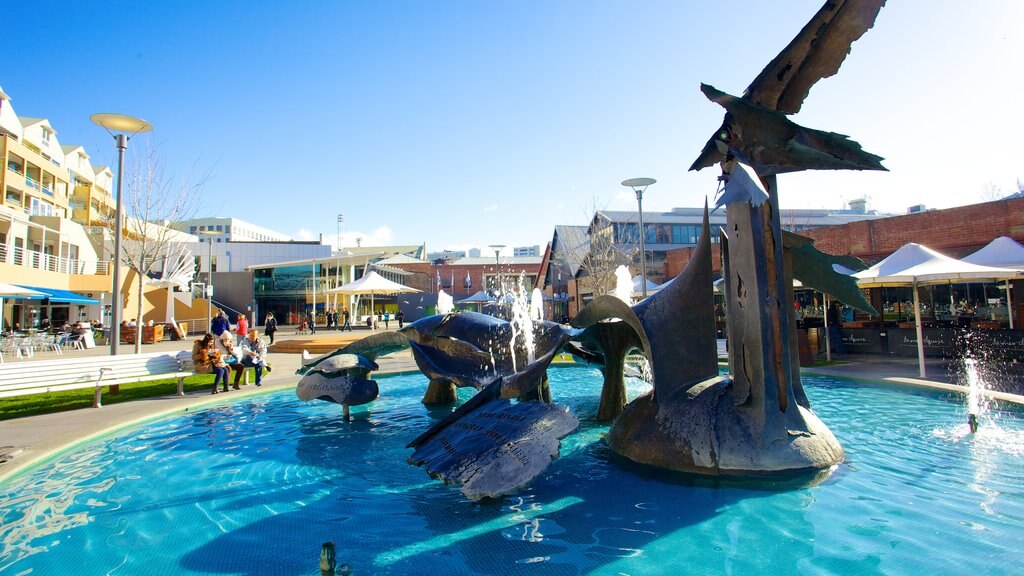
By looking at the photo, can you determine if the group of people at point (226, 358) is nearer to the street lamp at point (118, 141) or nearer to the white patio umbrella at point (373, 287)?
the street lamp at point (118, 141)

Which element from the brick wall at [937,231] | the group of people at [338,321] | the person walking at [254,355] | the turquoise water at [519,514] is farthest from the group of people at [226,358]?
the group of people at [338,321]

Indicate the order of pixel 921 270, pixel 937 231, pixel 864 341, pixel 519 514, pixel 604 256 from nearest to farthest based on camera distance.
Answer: pixel 519 514 → pixel 921 270 → pixel 864 341 → pixel 937 231 → pixel 604 256

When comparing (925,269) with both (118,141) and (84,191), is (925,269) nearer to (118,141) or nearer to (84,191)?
(118,141)

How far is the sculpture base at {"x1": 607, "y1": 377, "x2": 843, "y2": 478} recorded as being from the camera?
4859 mm

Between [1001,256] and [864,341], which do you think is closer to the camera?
[1001,256]

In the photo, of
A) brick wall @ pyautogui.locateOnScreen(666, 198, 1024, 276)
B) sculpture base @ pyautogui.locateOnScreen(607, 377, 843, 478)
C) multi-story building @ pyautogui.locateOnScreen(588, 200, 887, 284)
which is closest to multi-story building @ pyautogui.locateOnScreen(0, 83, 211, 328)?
sculpture base @ pyautogui.locateOnScreen(607, 377, 843, 478)

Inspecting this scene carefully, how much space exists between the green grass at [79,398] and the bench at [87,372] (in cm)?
30

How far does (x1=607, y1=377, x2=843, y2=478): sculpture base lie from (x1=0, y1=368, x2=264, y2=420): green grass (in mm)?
9475

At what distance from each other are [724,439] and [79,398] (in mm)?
11493

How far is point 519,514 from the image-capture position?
169 inches

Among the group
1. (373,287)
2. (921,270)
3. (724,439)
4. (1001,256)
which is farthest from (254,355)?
(1001,256)

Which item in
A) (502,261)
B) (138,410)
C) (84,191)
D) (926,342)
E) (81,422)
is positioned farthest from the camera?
(502,261)

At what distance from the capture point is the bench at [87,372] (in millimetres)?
8205

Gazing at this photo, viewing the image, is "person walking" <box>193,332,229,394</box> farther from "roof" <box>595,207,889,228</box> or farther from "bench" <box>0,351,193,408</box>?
"roof" <box>595,207,889,228</box>
